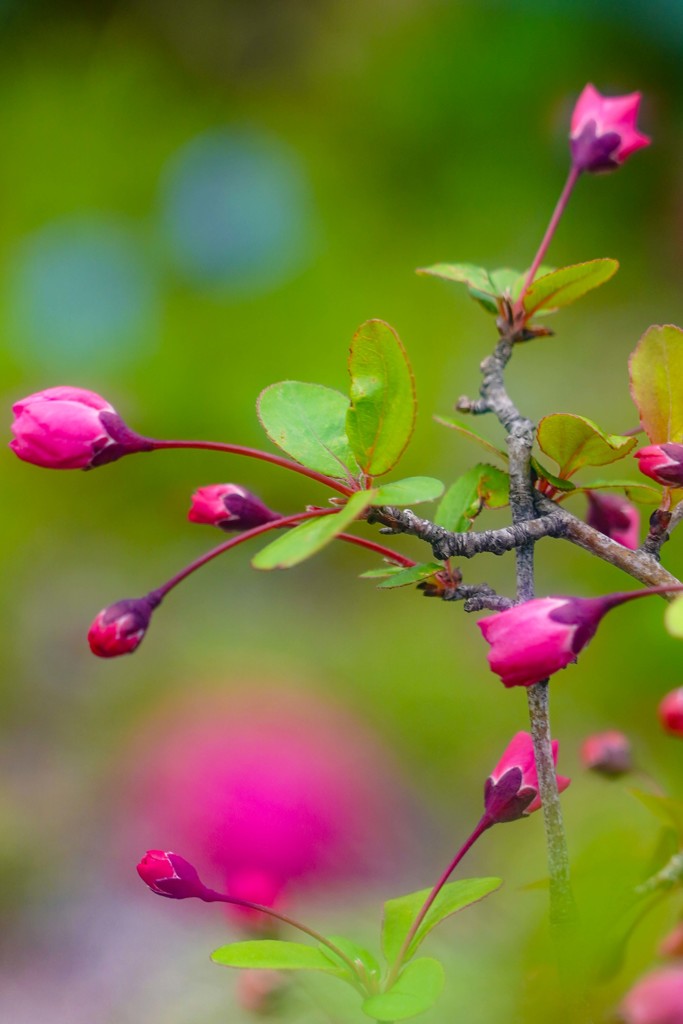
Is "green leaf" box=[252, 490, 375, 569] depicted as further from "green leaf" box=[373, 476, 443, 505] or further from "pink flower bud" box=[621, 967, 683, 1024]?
"pink flower bud" box=[621, 967, 683, 1024]

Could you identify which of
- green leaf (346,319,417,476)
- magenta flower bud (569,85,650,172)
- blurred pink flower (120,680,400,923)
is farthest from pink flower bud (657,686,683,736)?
blurred pink flower (120,680,400,923)

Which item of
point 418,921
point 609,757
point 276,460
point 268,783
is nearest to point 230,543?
point 276,460

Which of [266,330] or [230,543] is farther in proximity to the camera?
[266,330]

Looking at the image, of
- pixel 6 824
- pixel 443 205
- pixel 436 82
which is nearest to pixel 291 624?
pixel 6 824

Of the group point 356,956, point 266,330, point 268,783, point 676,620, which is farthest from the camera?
point 266,330

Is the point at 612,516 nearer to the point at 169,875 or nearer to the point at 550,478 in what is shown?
the point at 550,478

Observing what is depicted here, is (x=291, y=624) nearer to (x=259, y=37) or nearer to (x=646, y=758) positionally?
(x=646, y=758)

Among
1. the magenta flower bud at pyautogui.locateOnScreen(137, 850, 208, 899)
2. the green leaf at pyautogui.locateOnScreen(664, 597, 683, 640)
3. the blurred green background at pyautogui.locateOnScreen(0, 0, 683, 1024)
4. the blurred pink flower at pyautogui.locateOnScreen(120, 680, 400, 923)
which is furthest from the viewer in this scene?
the blurred green background at pyautogui.locateOnScreen(0, 0, 683, 1024)
